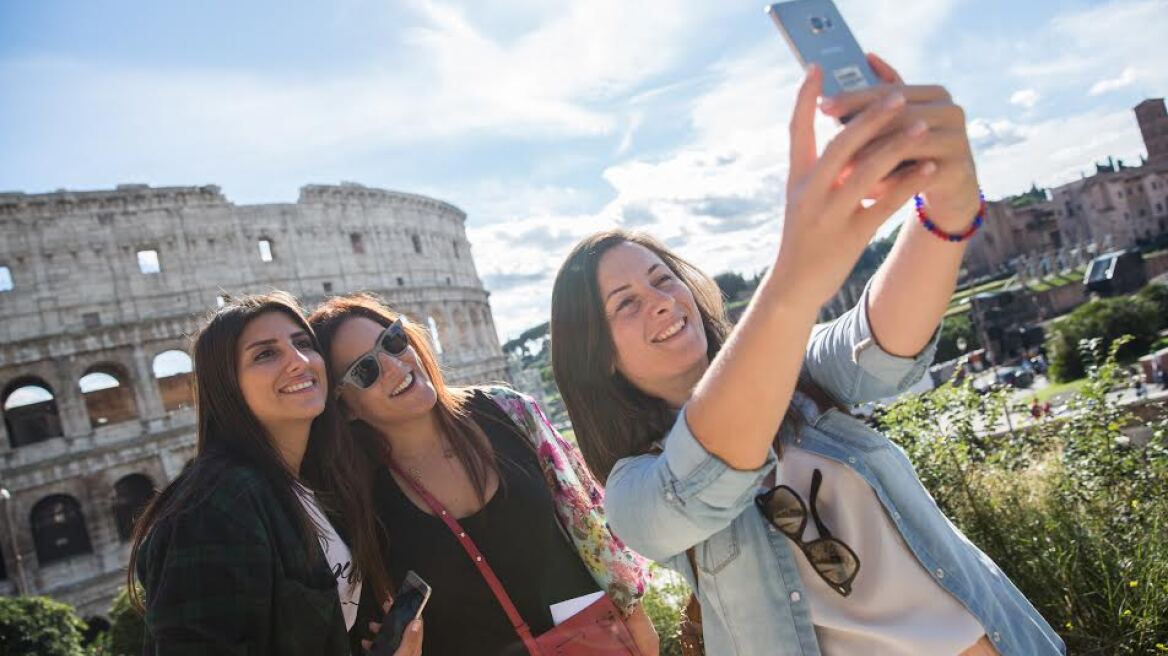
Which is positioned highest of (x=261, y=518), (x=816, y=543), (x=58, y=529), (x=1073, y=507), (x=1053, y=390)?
(x=261, y=518)

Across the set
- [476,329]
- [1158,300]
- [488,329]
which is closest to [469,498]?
[1158,300]

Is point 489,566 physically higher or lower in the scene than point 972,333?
higher

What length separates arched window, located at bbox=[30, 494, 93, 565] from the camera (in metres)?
20.0

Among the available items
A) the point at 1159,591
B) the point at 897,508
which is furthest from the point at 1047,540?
the point at 897,508

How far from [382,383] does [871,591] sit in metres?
1.83

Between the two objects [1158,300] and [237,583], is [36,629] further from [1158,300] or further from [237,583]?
[1158,300]

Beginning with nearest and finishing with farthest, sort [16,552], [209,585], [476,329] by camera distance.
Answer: [209,585]
[16,552]
[476,329]

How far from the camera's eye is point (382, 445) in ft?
8.54

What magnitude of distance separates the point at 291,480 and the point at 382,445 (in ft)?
1.43

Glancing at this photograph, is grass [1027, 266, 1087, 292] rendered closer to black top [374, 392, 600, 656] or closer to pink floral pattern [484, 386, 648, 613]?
pink floral pattern [484, 386, 648, 613]

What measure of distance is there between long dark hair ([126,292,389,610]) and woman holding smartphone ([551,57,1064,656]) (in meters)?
1.05

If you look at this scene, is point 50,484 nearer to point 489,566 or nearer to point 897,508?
point 489,566

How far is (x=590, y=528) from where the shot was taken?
99.0 inches

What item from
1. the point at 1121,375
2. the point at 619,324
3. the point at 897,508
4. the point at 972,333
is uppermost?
the point at 619,324
